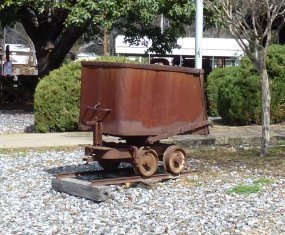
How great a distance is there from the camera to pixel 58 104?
1468 cm

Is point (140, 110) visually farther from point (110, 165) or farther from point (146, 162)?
point (110, 165)

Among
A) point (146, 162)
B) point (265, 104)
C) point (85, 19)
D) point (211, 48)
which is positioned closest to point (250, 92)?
point (85, 19)

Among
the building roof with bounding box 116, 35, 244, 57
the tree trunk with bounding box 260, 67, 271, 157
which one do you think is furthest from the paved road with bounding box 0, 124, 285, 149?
the building roof with bounding box 116, 35, 244, 57

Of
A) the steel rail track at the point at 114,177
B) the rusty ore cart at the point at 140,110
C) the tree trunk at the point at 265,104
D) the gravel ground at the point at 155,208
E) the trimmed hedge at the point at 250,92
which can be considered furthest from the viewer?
the trimmed hedge at the point at 250,92

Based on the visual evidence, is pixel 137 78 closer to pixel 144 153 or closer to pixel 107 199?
pixel 144 153

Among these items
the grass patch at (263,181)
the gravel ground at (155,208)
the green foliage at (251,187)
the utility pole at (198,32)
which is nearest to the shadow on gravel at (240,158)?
the gravel ground at (155,208)

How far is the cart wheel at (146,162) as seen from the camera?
26.4ft

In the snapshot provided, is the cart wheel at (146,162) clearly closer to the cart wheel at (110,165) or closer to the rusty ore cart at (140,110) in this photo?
the rusty ore cart at (140,110)

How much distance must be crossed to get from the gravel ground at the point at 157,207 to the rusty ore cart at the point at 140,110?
390 mm

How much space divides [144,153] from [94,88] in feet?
3.37

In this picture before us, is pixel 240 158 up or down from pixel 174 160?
down

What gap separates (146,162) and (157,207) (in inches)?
44.6

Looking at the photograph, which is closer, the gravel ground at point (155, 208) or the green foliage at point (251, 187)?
the gravel ground at point (155, 208)

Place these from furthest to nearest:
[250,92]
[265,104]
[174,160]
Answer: [250,92] < [265,104] < [174,160]
